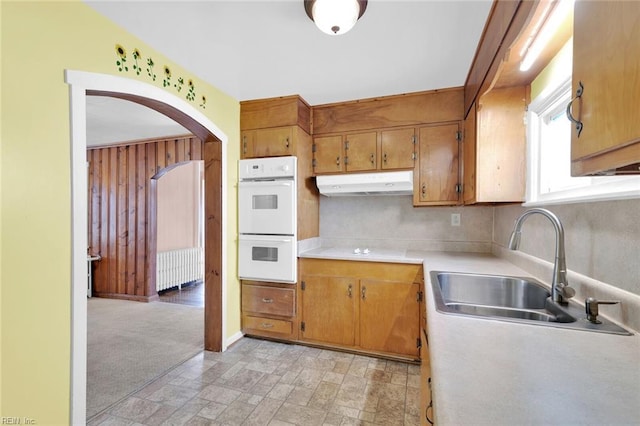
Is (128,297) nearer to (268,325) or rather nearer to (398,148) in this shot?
(268,325)

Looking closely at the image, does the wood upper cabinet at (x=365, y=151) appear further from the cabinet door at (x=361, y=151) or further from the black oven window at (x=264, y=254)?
the black oven window at (x=264, y=254)

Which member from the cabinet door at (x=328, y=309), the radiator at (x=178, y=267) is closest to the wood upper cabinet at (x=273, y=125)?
the cabinet door at (x=328, y=309)

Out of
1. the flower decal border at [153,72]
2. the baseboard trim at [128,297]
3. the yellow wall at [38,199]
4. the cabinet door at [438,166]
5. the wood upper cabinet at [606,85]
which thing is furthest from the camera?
the baseboard trim at [128,297]

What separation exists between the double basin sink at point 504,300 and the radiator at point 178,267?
171 inches

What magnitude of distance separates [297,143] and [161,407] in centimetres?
233

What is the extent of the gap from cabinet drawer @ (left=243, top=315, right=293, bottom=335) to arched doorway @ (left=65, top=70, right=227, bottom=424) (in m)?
0.32

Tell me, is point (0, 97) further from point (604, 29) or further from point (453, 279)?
point (453, 279)

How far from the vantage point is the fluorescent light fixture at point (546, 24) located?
3.40 feet

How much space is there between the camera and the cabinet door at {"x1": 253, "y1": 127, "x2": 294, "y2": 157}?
275 centimetres

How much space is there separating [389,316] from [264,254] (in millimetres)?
1316

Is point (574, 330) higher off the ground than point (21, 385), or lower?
higher

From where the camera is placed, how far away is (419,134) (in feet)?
8.74

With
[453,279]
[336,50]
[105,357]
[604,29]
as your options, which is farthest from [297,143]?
[105,357]

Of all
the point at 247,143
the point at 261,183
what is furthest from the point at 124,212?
the point at 261,183
